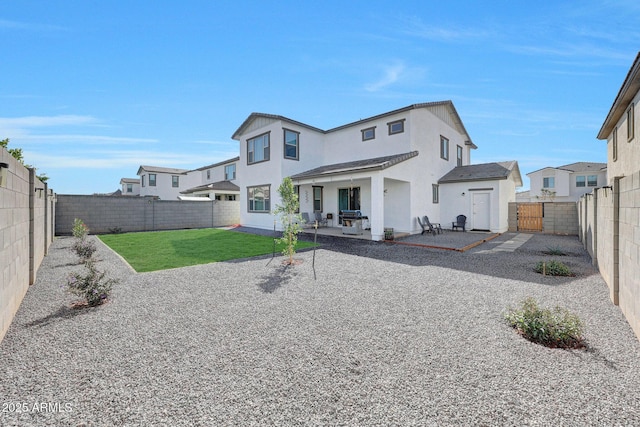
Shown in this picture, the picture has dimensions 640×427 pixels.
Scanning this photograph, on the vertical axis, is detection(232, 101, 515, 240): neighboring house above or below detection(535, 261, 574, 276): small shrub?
above

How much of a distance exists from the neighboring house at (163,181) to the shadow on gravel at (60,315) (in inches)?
1332

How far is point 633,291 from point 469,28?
8512 mm

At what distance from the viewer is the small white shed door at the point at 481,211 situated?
15797mm

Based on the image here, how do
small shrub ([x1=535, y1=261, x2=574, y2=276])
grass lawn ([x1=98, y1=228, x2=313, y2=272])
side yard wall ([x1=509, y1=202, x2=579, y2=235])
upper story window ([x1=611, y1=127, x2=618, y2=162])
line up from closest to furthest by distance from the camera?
small shrub ([x1=535, y1=261, x2=574, y2=276]) → grass lawn ([x1=98, y1=228, x2=313, y2=272]) → upper story window ([x1=611, y1=127, x2=618, y2=162]) → side yard wall ([x1=509, y1=202, x2=579, y2=235])

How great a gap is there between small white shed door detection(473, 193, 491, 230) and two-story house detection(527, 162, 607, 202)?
24376 millimetres

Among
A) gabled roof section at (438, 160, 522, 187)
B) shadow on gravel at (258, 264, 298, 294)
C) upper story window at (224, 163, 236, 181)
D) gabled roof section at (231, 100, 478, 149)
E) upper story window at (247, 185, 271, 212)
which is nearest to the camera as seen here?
shadow on gravel at (258, 264, 298, 294)

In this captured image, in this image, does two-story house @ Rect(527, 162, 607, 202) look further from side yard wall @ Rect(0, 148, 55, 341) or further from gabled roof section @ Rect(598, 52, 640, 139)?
side yard wall @ Rect(0, 148, 55, 341)

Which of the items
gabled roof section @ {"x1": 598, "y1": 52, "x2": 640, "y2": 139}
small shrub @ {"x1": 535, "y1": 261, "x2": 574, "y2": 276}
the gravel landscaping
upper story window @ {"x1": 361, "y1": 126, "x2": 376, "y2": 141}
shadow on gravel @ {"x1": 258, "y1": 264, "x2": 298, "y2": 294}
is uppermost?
upper story window @ {"x1": 361, "y1": 126, "x2": 376, "y2": 141}

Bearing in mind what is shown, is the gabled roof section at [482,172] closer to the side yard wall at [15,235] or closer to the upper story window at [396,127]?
the upper story window at [396,127]

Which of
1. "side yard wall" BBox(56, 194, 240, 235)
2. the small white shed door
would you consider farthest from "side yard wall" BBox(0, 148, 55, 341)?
the small white shed door

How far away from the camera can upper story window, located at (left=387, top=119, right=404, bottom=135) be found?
48.5 ft

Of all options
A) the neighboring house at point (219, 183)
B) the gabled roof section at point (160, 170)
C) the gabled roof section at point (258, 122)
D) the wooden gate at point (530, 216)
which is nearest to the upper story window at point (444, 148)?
the wooden gate at point (530, 216)

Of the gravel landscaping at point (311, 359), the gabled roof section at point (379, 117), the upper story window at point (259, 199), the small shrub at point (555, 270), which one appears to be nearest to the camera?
the gravel landscaping at point (311, 359)

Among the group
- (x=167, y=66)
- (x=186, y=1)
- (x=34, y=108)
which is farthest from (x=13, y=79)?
(x=186, y=1)
